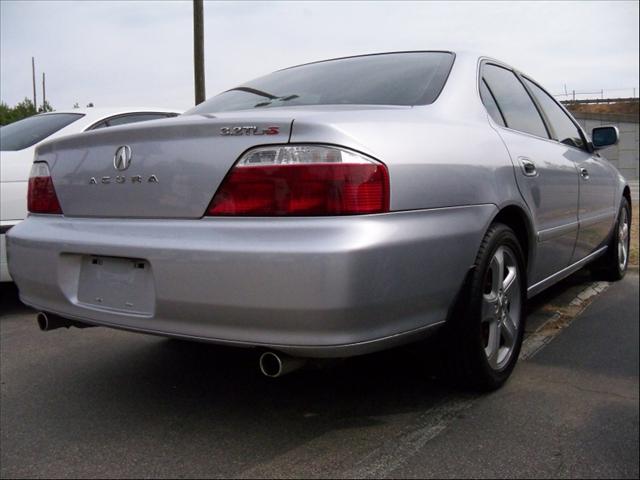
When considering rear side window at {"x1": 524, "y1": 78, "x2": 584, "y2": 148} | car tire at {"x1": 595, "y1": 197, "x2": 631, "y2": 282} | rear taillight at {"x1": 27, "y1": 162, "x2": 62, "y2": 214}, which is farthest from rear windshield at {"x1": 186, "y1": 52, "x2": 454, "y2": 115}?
car tire at {"x1": 595, "y1": 197, "x2": 631, "y2": 282}

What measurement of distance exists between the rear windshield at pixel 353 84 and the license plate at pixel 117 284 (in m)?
0.95

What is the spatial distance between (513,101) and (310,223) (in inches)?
74.6

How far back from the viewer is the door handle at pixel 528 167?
9.82 ft

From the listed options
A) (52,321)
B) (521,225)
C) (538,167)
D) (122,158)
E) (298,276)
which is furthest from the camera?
(538,167)

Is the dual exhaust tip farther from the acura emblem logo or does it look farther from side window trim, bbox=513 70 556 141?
side window trim, bbox=513 70 556 141

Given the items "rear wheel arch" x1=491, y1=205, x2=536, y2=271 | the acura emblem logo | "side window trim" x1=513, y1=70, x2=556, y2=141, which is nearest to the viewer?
the acura emblem logo

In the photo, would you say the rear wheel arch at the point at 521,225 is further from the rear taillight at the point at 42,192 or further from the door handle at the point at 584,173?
the rear taillight at the point at 42,192

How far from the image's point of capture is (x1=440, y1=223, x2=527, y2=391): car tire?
252cm

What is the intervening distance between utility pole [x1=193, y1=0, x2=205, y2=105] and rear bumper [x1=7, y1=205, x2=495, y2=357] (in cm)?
933

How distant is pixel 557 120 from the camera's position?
4102mm

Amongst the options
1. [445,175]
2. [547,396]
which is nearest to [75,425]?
[445,175]

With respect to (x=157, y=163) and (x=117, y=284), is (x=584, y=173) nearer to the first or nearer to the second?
(x=157, y=163)

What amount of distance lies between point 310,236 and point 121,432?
45.8 inches

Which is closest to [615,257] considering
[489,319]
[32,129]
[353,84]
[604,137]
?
[604,137]
